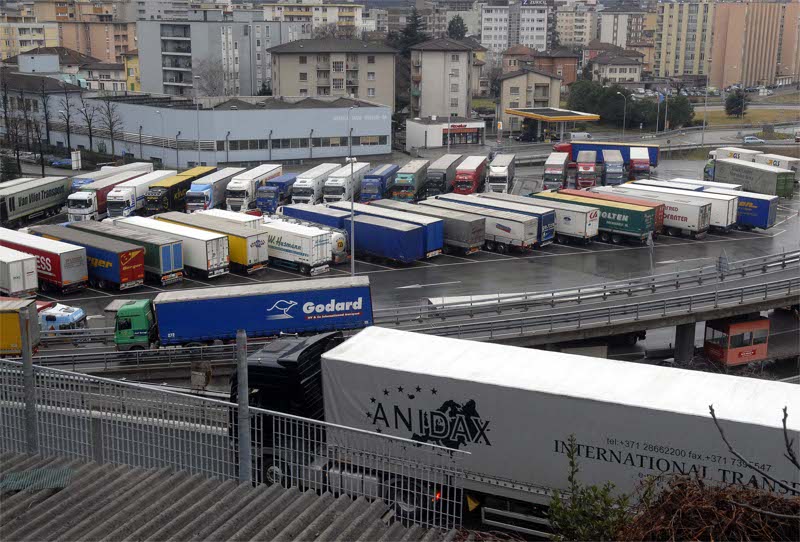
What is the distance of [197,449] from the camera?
8.65 metres

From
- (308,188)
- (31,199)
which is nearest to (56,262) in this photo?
(31,199)

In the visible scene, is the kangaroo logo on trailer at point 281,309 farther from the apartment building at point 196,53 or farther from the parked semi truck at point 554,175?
the apartment building at point 196,53

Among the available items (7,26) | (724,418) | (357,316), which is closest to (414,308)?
(357,316)

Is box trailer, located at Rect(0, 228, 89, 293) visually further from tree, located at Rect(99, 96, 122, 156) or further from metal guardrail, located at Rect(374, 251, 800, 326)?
tree, located at Rect(99, 96, 122, 156)

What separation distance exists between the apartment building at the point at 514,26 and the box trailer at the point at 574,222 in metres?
102

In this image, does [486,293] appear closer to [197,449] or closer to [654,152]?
[197,449]

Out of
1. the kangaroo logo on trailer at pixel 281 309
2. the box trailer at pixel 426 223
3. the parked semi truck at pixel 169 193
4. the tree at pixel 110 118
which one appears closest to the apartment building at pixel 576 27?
the tree at pixel 110 118

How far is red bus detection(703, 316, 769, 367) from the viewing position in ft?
75.0

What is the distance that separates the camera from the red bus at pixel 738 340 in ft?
75.0

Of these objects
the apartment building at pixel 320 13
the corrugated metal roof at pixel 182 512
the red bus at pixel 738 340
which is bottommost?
the red bus at pixel 738 340

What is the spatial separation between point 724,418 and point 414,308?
1116 centimetres

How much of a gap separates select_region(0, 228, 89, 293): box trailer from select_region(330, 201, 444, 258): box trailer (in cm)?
949

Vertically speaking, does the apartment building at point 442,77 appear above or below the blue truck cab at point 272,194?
above

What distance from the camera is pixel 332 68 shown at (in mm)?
63219
